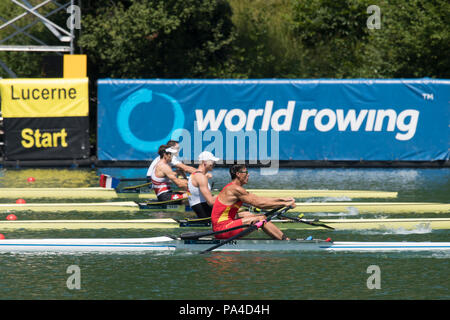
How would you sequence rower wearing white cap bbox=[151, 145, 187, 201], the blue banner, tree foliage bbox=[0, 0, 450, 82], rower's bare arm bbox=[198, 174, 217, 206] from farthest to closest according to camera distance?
tree foliage bbox=[0, 0, 450, 82], the blue banner, rower wearing white cap bbox=[151, 145, 187, 201], rower's bare arm bbox=[198, 174, 217, 206]

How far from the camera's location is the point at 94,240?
45.6 ft

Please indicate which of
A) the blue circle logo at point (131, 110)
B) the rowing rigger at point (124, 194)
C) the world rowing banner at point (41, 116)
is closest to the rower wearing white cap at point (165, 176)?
the rowing rigger at point (124, 194)

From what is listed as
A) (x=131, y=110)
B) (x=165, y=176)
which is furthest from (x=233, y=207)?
(x=131, y=110)

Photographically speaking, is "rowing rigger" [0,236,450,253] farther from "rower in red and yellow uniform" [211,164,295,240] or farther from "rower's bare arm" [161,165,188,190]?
"rower's bare arm" [161,165,188,190]

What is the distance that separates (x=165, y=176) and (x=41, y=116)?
34.4 ft

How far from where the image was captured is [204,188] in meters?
15.5

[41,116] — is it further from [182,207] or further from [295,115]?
[182,207]

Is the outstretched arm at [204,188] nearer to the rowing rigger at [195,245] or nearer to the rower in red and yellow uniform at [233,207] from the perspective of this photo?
the rower in red and yellow uniform at [233,207]

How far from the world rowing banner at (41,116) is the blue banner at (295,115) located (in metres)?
0.97

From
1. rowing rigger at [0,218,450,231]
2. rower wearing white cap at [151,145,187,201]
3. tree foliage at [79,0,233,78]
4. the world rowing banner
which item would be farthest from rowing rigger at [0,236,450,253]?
tree foliage at [79,0,233,78]

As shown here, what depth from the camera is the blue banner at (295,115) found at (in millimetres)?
27500

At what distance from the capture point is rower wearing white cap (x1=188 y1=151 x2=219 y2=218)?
50.7 ft

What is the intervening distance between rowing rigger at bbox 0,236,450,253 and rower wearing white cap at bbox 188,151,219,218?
1847 mm
